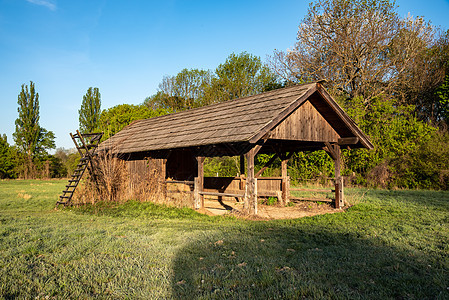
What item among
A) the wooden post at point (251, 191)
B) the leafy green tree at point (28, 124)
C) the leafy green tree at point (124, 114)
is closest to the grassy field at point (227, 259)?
the wooden post at point (251, 191)

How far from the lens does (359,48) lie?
1008 inches

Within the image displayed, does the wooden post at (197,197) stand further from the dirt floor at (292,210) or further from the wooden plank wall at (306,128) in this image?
the wooden plank wall at (306,128)

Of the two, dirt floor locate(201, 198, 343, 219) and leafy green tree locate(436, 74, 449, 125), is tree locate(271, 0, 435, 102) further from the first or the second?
dirt floor locate(201, 198, 343, 219)

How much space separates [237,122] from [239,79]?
2876 cm

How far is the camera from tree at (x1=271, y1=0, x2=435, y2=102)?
2556 cm

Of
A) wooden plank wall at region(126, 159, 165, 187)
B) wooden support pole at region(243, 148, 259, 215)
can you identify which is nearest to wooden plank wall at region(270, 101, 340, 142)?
wooden support pole at region(243, 148, 259, 215)

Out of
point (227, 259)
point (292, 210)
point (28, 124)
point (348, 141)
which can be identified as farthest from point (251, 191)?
point (28, 124)

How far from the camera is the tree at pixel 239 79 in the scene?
38.8 metres

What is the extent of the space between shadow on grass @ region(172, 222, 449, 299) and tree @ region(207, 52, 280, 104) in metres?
32.9

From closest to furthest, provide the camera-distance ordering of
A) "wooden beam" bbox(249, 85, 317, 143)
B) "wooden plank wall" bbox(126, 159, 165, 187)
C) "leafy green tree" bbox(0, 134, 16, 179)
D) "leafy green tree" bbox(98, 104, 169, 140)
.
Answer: "wooden beam" bbox(249, 85, 317, 143) < "wooden plank wall" bbox(126, 159, 165, 187) < "leafy green tree" bbox(98, 104, 169, 140) < "leafy green tree" bbox(0, 134, 16, 179)

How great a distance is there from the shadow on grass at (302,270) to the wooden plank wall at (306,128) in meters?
4.92

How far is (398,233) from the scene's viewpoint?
742cm

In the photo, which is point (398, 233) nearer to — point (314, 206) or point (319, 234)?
point (319, 234)

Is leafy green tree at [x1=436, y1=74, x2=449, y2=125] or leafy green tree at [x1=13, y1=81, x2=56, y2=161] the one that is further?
leafy green tree at [x1=13, y1=81, x2=56, y2=161]
